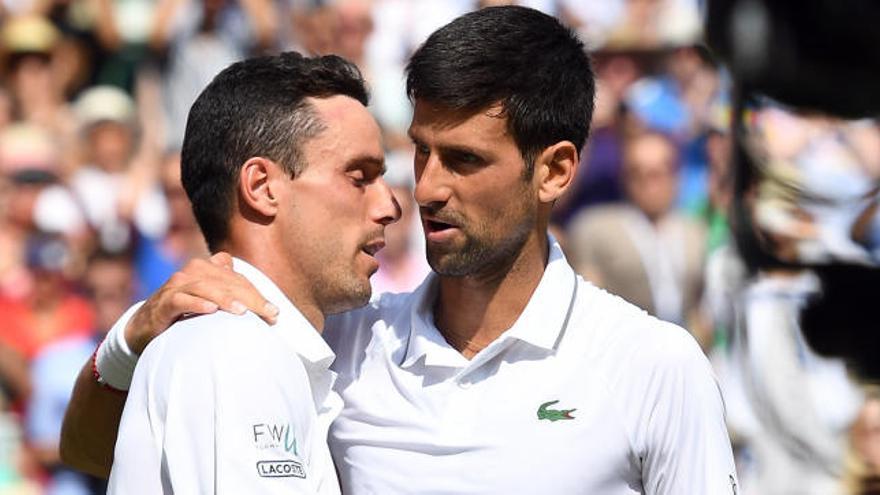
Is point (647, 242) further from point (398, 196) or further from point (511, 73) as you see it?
point (511, 73)

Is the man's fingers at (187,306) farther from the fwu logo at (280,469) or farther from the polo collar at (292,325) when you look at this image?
the fwu logo at (280,469)

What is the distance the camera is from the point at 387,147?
24.2 ft

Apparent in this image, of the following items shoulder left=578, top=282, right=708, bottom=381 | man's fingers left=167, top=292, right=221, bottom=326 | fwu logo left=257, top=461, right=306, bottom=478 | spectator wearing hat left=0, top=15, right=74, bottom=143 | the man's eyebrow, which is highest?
spectator wearing hat left=0, top=15, right=74, bottom=143

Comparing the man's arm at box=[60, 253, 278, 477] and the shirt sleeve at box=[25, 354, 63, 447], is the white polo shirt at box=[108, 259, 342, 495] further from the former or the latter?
the shirt sleeve at box=[25, 354, 63, 447]

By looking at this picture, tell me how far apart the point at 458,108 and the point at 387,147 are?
13.4ft

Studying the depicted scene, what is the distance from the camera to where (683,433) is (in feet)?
10.2

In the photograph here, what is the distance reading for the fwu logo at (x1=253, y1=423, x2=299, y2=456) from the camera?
2.89 meters

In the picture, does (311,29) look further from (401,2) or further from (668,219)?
(668,219)

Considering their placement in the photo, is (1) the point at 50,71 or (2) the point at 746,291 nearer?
(2) the point at 746,291

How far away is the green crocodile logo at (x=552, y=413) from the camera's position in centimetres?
318

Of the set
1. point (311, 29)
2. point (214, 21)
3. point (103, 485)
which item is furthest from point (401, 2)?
point (103, 485)

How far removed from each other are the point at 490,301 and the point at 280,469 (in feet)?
2.29

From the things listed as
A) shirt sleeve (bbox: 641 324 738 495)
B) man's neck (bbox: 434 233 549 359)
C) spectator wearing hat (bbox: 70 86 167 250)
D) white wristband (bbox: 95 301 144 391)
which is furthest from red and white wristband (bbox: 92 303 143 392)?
spectator wearing hat (bbox: 70 86 167 250)

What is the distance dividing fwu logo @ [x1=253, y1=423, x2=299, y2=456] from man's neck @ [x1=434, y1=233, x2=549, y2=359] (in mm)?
543
